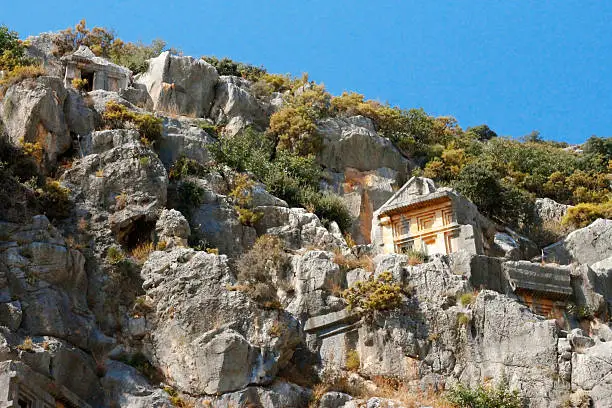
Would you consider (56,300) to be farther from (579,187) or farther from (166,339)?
(579,187)

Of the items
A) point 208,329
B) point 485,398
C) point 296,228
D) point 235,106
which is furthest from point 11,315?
point 235,106

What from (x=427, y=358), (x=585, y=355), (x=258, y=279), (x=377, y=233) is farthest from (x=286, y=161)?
(x=585, y=355)

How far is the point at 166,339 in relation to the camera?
78.3 ft

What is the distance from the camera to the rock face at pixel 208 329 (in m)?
22.8

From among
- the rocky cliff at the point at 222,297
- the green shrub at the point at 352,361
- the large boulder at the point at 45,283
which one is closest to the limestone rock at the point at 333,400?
the rocky cliff at the point at 222,297

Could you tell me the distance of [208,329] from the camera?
23625mm

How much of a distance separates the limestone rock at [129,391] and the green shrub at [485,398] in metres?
6.68

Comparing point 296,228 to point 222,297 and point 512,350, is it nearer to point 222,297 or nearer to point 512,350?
point 222,297

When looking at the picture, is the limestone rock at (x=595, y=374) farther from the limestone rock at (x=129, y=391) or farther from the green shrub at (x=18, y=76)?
the green shrub at (x=18, y=76)

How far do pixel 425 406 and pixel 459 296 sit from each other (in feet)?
12.8

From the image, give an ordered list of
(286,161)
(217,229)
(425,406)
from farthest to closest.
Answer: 1. (286,161)
2. (217,229)
3. (425,406)

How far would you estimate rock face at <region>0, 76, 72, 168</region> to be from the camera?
2883 centimetres

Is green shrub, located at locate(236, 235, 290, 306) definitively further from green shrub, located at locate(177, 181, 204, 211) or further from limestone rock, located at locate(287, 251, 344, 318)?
green shrub, located at locate(177, 181, 204, 211)

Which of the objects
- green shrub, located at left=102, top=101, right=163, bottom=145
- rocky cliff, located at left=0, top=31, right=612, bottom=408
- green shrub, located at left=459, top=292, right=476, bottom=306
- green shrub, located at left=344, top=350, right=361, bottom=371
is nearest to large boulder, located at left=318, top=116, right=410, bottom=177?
rocky cliff, located at left=0, top=31, right=612, bottom=408
